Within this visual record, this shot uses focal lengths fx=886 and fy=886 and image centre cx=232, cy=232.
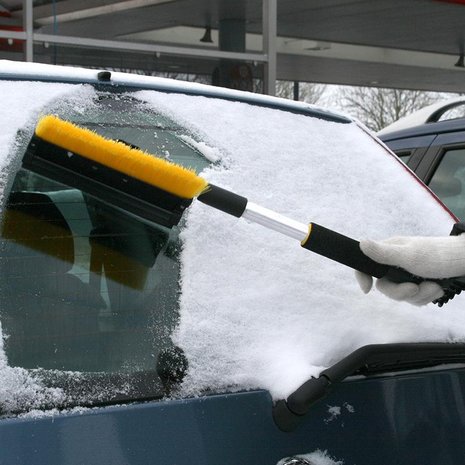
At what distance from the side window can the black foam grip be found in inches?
120

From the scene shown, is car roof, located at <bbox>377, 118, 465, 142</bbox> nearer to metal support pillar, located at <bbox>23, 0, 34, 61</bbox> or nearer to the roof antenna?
metal support pillar, located at <bbox>23, 0, 34, 61</bbox>

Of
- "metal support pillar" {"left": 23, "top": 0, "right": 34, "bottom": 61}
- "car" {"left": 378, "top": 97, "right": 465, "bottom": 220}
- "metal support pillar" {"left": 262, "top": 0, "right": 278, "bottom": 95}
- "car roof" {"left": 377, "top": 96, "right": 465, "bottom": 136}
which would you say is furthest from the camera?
"metal support pillar" {"left": 262, "top": 0, "right": 278, "bottom": 95}

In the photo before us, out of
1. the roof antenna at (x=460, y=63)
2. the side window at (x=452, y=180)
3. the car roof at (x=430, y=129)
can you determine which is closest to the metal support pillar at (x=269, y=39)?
the car roof at (x=430, y=129)

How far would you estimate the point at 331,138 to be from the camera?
7.22 ft

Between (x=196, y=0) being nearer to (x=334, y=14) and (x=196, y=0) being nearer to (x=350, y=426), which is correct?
(x=334, y=14)

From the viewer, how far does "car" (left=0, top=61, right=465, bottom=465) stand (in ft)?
4.99

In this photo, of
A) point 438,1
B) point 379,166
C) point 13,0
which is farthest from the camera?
point 438,1

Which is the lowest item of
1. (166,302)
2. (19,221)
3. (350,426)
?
(350,426)

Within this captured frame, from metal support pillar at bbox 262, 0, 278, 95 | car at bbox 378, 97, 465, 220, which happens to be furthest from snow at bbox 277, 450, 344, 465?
metal support pillar at bbox 262, 0, 278, 95

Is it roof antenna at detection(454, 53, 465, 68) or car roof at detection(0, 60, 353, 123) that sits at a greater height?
car roof at detection(0, 60, 353, 123)

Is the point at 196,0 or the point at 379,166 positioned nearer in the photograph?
the point at 379,166

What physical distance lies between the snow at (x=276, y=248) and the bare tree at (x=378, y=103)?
37.0 metres

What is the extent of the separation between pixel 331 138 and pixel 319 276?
0.46m

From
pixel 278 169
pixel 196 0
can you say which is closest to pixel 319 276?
pixel 278 169
